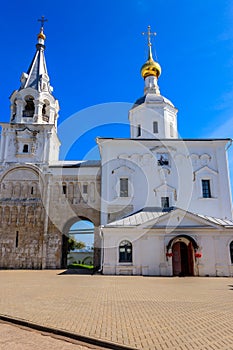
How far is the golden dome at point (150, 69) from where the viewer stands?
30281mm

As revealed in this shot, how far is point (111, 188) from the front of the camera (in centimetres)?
2342

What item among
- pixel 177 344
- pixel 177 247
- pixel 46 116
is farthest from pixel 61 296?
pixel 46 116

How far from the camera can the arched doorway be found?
59.8 ft

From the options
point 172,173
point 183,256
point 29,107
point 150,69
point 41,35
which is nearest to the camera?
point 183,256

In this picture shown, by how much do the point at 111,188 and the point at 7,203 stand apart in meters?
9.76

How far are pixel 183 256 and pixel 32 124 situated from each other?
18380 millimetres

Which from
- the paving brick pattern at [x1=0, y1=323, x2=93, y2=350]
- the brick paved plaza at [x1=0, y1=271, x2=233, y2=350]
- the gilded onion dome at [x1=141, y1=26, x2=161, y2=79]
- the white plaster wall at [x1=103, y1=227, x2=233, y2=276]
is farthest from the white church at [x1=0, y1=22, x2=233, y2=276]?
the paving brick pattern at [x1=0, y1=323, x2=93, y2=350]

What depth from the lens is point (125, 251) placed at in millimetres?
18531

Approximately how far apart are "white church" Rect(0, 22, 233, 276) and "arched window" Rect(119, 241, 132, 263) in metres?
0.06

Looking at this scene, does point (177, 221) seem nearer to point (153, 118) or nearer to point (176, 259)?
point (176, 259)

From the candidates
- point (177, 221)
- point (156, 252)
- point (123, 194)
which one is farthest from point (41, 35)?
point (156, 252)

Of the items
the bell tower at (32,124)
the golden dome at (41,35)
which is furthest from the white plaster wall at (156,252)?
the golden dome at (41,35)

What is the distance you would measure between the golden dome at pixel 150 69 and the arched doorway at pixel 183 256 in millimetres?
19334

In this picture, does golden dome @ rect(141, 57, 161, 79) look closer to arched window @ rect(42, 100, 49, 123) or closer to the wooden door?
arched window @ rect(42, 100, 49, 123)
